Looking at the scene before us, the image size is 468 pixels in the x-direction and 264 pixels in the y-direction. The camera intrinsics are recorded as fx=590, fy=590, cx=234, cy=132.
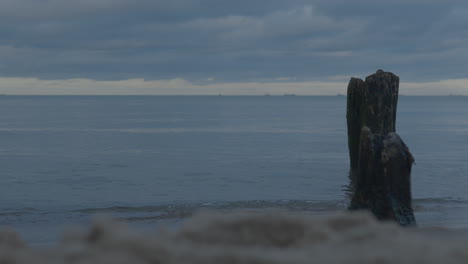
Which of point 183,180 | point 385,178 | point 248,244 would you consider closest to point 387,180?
point 385,178

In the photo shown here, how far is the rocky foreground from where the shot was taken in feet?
15.4

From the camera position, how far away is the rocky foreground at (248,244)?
15.4 ft

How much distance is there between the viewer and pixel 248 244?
19.8 feet

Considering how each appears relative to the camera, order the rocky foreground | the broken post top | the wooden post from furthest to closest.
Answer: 1. the broken post top
2. the wooden post
3. the rocky foreground

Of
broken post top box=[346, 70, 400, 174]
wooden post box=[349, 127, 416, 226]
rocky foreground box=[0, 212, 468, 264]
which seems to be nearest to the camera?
rocky foreground box=[0, 212, 468, 264]

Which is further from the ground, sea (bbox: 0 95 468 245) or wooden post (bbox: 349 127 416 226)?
wooden post (bbox: 349 127 416 226)

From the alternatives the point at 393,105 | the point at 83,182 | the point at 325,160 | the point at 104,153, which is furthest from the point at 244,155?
the point at 393,105

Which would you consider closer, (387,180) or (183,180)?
(387,180)

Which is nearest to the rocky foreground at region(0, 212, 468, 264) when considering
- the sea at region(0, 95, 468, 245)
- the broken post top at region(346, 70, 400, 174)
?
the sea at region(0, 95, 468, 245)

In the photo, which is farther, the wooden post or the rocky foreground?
the wooden post

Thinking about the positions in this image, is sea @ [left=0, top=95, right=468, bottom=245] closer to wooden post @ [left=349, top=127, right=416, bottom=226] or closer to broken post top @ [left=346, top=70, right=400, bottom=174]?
broken post top @ [left=346, top=70, right=400, bottom=174]

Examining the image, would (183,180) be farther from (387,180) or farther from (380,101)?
(387,180)

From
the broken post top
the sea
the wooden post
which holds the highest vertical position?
the broken post top

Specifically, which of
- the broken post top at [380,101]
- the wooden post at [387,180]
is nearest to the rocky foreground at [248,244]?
the wooden post at [387,180]
